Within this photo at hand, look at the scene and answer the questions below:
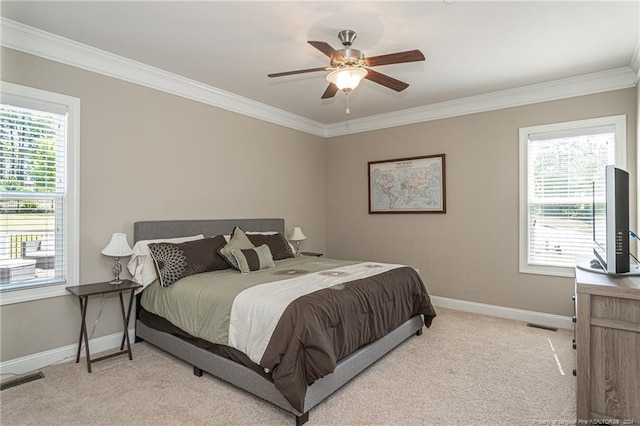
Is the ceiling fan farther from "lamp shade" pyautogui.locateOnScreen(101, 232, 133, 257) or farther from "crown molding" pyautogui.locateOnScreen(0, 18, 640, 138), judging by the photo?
"lamp shade" pyautogui.locateOnScreen(101, 232, 133, 257)

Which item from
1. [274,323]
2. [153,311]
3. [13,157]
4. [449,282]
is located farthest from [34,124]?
[449,282]

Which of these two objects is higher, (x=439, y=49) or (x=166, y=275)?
(x=439, y=49)

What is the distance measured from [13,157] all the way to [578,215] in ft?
17.9

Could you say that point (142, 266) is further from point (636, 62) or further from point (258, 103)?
point (636, 62)

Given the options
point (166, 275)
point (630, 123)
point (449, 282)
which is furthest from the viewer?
point (449, 282)

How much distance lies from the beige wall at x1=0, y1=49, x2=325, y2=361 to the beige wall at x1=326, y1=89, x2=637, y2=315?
1739 mm

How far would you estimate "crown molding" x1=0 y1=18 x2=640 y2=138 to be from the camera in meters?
2.87

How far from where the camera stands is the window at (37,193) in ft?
9.04

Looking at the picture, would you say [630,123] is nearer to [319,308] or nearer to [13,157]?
[319,308]

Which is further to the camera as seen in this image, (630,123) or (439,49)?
(630,123)

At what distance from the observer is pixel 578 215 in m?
3.88

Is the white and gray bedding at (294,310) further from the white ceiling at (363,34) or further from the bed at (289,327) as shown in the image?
the white ceiling at (363,34)

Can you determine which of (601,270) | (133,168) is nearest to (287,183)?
(133,168)

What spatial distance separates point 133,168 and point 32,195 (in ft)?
2.77
